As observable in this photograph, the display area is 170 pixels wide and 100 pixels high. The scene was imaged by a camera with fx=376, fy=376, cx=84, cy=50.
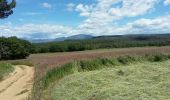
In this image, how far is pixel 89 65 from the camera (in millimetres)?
27016

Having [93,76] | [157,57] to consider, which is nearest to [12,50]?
[157,57]

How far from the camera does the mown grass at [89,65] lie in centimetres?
2062

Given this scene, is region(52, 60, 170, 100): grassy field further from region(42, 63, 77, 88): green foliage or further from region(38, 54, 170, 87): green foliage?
region(42, 63, 77, 88): green foliage

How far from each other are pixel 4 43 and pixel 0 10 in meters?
17.8

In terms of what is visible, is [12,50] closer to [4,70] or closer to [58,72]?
[4,70]

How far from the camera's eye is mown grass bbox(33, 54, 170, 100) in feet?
67.7

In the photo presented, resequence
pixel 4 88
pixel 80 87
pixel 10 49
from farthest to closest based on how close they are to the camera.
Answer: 1. pixel 10 49
2. pixel 4 88
3. pixel 80 87

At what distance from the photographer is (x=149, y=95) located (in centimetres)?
1279

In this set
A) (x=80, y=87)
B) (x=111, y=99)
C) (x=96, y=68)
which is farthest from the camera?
(x=96, y=68)

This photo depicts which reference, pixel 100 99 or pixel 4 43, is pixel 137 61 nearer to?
pixel 100 99

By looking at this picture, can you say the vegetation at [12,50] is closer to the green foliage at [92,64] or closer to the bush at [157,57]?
the green foliage at [92,64]

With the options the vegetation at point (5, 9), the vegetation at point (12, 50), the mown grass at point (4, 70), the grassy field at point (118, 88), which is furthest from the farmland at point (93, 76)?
the vegetation at point (12, 50)

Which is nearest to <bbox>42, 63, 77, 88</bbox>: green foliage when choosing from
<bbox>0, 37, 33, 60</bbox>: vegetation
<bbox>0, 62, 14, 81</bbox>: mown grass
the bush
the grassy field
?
the grassy field

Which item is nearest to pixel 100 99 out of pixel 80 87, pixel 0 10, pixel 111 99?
pixel 111 99
